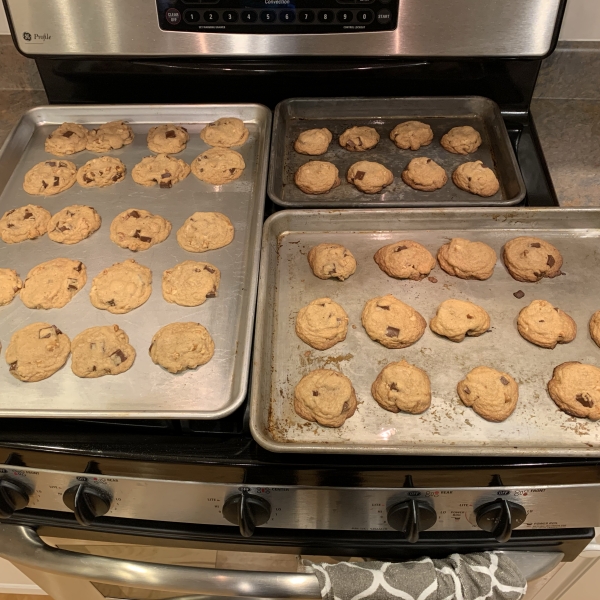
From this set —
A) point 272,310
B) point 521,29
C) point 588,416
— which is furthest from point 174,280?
point 521,29

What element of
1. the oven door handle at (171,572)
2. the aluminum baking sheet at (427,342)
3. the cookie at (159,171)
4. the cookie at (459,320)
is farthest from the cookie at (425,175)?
the oven door handle at (171,572)

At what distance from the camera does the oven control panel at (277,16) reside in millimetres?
1145

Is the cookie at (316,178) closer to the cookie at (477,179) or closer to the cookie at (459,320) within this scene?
the cookie at (477,179)

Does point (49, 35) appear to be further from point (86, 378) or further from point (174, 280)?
point (86, 378)

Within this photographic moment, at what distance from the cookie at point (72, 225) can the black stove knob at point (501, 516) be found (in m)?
1.00

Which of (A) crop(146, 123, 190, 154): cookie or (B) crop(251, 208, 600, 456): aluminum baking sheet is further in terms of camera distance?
(A) crop(146, 123, 190, 154): cookie

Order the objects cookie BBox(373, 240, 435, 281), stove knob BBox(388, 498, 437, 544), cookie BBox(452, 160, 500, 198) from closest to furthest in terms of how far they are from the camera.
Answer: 1. stove knob BBox(388, 498, 437, 544)
2. cookie BBox(373, 240, 435, 281)
3. cookie BBox(452, 160, 500, 198)

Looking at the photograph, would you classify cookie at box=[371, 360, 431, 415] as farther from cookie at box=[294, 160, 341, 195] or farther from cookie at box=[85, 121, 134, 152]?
cookie at box=[85, 121, 134, 152]

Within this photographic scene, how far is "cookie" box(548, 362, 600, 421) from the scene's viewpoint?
0.89m

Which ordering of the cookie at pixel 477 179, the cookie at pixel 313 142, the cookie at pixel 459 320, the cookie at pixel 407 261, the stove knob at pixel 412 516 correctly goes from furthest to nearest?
the cookie at pixel 313 142 < the cookie at pixel 477 179 < the cookie at pixel 407 261 < the cookie at pixel 459 320 < the stove knob at pixel 412 516

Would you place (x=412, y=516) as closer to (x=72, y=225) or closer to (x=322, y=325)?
(x=322, y=325)

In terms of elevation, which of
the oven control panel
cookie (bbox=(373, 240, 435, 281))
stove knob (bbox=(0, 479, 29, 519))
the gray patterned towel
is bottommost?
the gray patterned towel

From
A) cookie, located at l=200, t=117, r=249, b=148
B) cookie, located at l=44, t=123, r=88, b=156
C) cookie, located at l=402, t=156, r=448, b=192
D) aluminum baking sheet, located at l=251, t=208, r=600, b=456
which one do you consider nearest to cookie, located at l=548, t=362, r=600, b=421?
aluminum baking sheet, located at l=251, t=208, r=600, b=456

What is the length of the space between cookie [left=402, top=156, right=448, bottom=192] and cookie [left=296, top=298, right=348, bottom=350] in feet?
1.34
